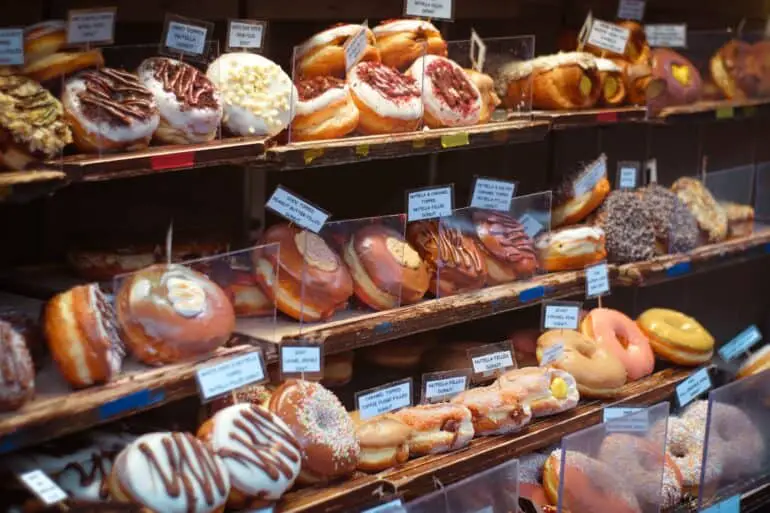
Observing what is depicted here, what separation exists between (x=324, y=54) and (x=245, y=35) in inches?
11.0

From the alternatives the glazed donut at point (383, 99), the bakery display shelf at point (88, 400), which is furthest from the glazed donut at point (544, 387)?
the bakery display shelf at point (88, 400)

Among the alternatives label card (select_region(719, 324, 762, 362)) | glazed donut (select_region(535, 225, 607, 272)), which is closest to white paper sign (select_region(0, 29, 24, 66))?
glazed donut (select_region(535, 225, 607, 272))

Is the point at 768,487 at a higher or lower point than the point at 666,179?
lower

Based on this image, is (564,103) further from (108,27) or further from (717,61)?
(108,27)

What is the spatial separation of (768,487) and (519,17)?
1974 mm

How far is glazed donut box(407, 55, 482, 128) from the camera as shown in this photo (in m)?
3.22

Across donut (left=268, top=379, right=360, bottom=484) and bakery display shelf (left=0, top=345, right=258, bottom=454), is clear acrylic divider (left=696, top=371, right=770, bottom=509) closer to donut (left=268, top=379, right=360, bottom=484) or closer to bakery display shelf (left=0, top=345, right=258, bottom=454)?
donut (left=268, top=379, right=360, bottom=484)

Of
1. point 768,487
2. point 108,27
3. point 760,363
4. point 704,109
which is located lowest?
point 768,487

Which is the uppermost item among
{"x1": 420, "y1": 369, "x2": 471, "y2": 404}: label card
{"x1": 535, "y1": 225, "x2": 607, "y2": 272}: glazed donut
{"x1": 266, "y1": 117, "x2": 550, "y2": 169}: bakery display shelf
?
{"x1": 266, "y1": 117, "x2": 550, "y2": 169}: bakery display shelf

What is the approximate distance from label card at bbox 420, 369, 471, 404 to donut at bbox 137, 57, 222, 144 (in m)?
1.05

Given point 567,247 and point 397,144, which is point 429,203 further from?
point 567,247

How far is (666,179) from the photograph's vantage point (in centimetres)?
504

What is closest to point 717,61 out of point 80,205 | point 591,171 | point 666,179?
point 666,179

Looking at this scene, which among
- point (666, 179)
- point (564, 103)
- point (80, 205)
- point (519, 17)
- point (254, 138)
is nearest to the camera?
point (254, 138)
